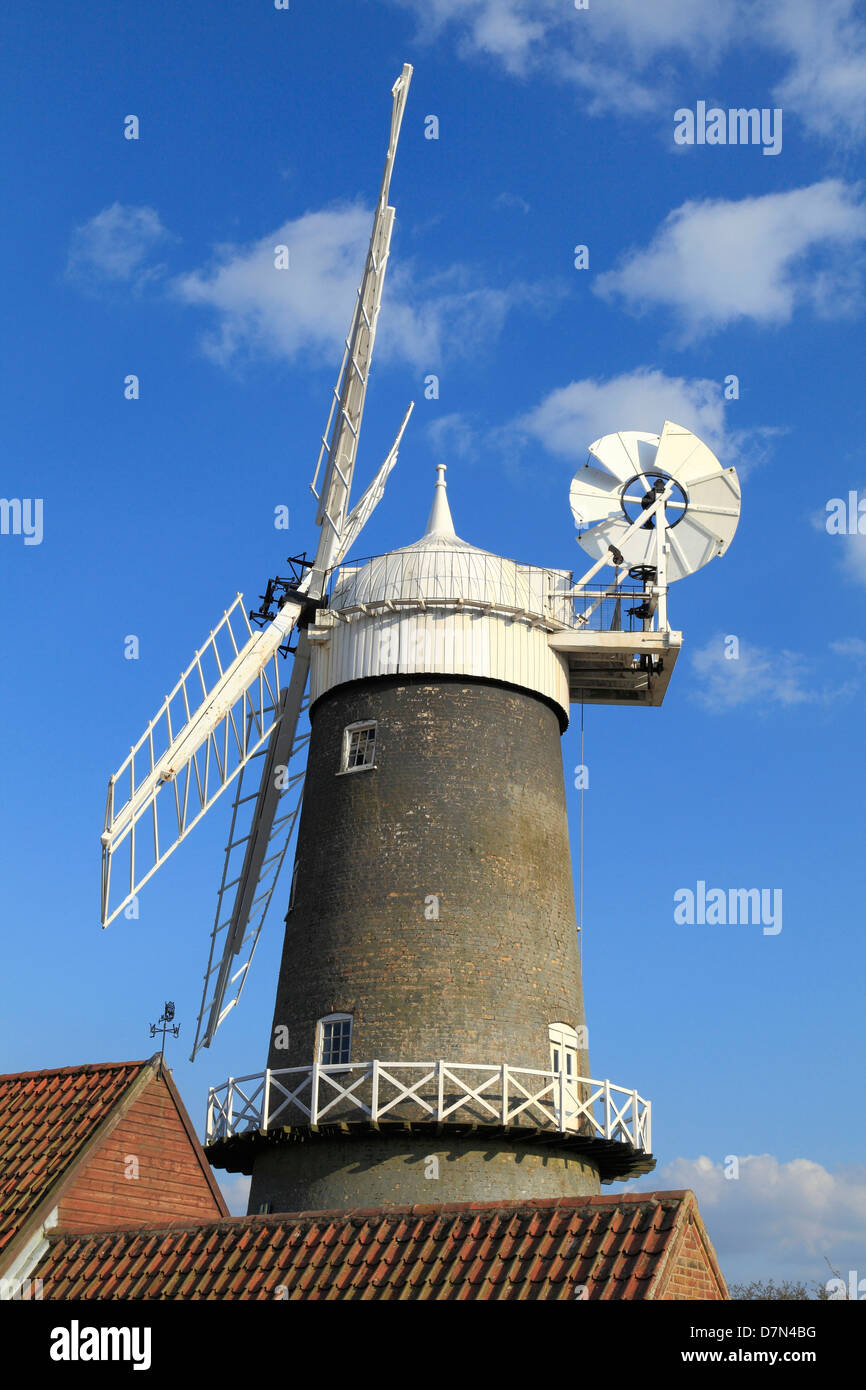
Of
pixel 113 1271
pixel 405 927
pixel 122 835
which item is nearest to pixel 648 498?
pixel 405 927

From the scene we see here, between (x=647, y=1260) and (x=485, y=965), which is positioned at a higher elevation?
(x=485, y=965)

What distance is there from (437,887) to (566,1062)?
3760 millimetres

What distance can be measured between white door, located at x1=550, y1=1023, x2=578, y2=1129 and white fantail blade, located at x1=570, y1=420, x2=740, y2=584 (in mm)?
9534

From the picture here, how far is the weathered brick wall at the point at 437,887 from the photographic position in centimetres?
2478

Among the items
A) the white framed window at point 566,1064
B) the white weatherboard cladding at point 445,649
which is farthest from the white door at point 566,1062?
the white weatherboard cladding at point 445,649

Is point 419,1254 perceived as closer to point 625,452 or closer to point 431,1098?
point 431,1098

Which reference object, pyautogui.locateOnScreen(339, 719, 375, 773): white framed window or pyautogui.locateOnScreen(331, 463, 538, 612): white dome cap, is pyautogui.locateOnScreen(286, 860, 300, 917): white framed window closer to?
pyautogui.locateOnScreen(339, 719, 375, 773): white framed window

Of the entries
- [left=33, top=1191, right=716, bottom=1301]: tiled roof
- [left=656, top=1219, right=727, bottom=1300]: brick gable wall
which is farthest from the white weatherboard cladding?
[left=656, top=1219, right=727, bottom=1300]: brick gable wall

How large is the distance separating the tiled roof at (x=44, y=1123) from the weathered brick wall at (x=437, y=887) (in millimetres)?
4941

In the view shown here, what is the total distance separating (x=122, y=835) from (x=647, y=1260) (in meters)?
14.8

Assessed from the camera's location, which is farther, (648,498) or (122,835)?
(648,498)
